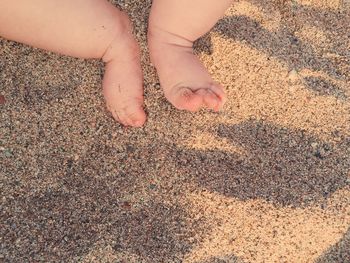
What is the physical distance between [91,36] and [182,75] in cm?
28

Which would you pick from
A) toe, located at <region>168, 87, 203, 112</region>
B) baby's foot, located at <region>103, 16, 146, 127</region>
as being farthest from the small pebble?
baby's foot, located at <region>103, 16, 146, 127</region>

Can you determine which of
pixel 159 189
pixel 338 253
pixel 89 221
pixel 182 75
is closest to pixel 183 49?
pixel 182 75

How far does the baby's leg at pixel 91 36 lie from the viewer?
164 cm

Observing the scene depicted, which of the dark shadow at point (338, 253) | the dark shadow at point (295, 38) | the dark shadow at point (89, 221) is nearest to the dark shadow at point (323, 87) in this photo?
the dark shadow at point (295, 38)

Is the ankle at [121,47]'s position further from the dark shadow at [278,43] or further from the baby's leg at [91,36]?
the dark shadow at [278,43]

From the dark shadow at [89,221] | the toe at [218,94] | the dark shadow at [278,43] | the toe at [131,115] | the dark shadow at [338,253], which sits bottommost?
the dark shadow at [89,221]

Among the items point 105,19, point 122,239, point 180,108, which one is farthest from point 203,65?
point 122,239

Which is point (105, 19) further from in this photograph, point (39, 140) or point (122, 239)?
point (122, 239)

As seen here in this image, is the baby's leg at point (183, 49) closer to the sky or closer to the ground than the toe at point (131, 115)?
closer to the sky

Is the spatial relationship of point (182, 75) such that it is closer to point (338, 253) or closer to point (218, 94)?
point (218, 94)

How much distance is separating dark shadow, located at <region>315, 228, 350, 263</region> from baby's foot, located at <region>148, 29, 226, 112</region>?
476 mm

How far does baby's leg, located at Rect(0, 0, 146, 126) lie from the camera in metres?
1.64

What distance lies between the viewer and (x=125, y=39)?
68.2 inches

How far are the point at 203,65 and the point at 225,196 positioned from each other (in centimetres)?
40
